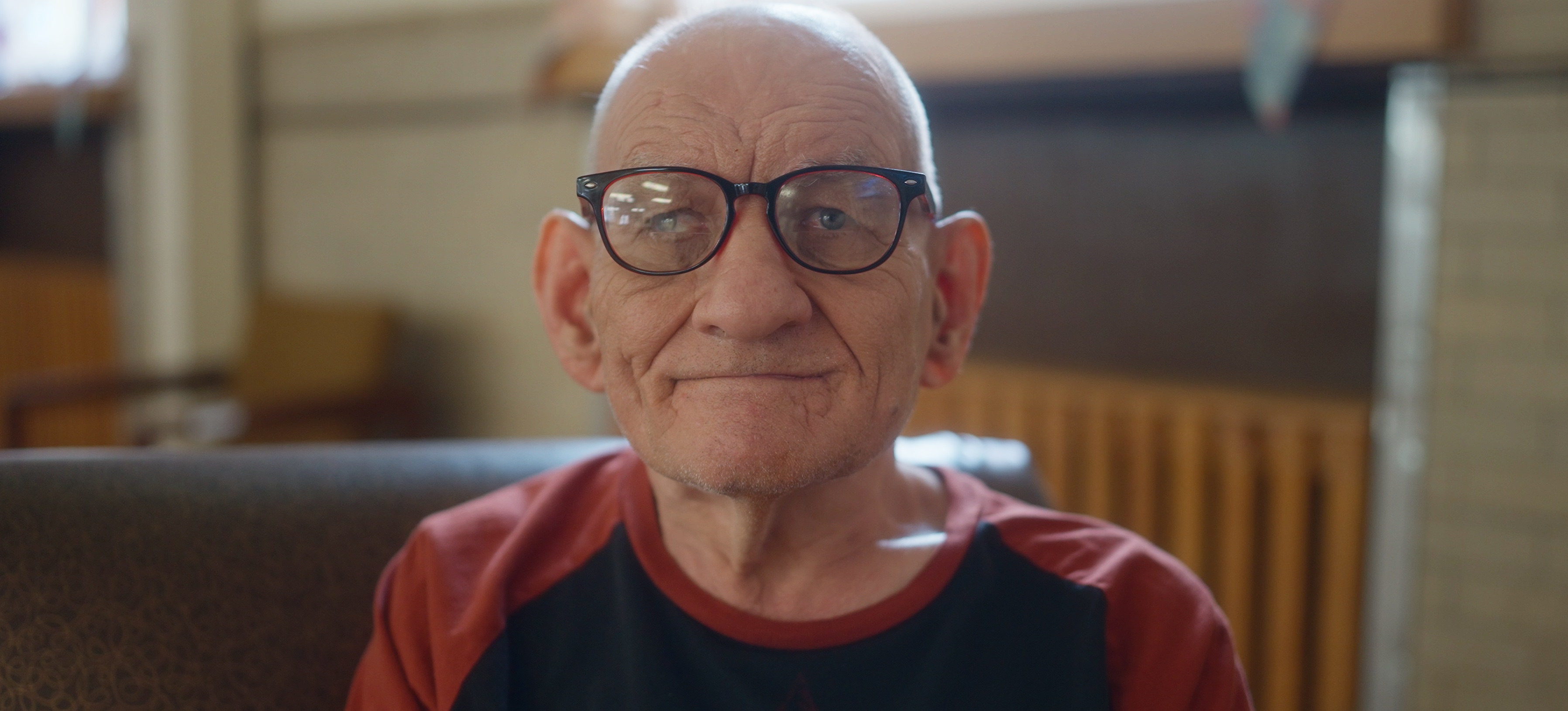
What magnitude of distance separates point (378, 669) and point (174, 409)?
12.2 ft

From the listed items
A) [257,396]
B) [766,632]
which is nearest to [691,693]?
[766,632]

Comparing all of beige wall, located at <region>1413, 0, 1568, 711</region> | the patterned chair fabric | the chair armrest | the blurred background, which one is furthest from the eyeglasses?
the chair armrest

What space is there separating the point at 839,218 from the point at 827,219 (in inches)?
0.4

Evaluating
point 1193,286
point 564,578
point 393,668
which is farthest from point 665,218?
point 1193,286

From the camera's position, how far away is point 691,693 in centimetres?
95

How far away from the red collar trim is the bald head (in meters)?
A: 0.30

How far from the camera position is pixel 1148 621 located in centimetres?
98

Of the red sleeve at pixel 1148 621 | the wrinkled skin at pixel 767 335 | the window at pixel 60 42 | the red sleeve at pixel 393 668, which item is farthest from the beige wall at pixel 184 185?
the red sleeve at pixel 1148 621

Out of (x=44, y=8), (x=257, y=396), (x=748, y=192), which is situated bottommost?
(x=257, y=396)

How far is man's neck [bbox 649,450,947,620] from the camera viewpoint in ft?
3.32

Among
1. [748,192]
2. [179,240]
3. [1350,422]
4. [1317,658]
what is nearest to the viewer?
[748,192]

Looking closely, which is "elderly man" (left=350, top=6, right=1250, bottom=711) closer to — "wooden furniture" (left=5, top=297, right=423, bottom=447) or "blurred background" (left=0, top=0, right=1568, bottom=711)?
"blurred background" (left=0, top=0, right=1568, bottom=711)

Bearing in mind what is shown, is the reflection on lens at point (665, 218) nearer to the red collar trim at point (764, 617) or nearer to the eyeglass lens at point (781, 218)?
the eyeglass lens at point (781, 218)

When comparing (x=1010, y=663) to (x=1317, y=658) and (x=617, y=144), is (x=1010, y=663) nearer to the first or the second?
(x=617, y=144)
